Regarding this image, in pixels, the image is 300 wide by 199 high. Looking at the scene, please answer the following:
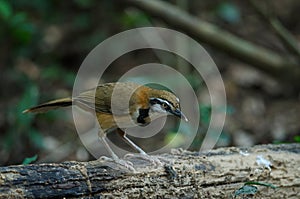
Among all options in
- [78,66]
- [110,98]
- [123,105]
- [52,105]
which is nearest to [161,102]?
[123,105]

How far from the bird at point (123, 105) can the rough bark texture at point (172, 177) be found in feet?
1.20

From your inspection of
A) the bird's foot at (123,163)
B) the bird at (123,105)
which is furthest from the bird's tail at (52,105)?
the bird's foot at (123,163)

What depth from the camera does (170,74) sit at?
26.5 feet

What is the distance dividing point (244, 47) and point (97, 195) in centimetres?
437

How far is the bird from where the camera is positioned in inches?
164

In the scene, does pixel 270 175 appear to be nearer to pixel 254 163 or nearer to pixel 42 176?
pixel 254 163

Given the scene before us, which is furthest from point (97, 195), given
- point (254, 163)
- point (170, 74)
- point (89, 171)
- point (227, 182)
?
point (170, 74)

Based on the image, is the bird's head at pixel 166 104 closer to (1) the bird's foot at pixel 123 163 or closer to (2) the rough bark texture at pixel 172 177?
(2) the rough bark texture at pixel 172 177

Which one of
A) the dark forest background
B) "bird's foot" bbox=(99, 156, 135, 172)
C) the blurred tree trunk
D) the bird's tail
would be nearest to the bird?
the bird's tail

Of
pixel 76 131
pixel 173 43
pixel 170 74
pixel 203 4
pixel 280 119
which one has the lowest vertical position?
pixel 76 131

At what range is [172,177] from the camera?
3.76 m

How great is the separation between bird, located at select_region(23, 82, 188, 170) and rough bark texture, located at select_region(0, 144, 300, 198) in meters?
0.36

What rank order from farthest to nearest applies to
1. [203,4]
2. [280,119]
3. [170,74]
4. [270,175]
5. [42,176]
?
[203,4]
[170,74]
[280,119]
[270,175]
[42,176]

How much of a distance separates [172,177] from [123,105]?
85 centimetres
